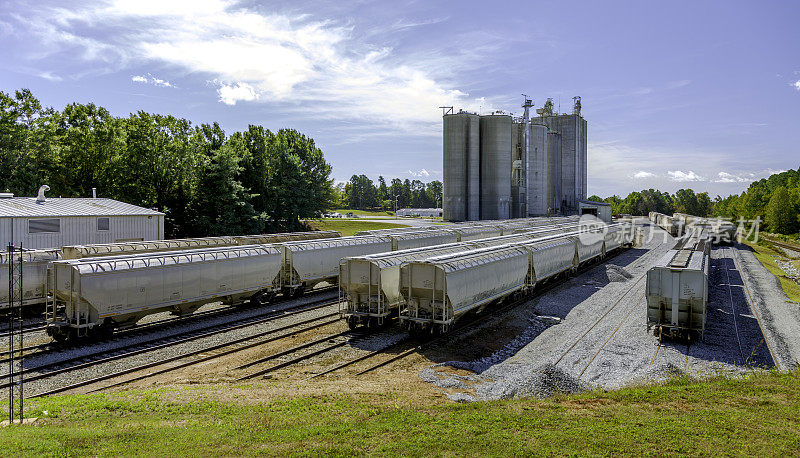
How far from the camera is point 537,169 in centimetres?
9156

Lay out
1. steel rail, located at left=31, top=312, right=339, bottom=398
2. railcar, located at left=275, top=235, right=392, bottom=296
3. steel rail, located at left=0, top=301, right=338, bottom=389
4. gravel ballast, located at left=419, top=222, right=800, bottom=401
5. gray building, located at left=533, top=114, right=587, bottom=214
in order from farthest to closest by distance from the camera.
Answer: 1. gray building, located at left=533, top=114, right=587, bottom=214
2. railcar, located at left=275, top=235, right=392, bottom=296
3. steel rail, located at left=0, top=301, right=338, bottom=389
4. gravel ballast, located at left=419, top=222, right=800, bottom=401
5. steel rail, located at left=31, top=312, right=339, bottom=398

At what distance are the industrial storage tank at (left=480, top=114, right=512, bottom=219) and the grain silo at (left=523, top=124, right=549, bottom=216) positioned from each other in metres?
8.65

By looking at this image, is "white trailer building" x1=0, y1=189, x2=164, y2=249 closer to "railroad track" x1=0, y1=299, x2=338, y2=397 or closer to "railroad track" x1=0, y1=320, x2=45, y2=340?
"railroad track" x1=0, y1=320, x2=45, y2=340

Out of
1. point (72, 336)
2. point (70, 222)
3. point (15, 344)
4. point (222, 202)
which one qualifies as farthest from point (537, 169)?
point (15, 344)

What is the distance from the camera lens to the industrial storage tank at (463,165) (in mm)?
82875

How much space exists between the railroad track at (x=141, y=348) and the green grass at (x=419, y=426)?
341cm

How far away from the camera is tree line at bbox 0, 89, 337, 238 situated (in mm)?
48688

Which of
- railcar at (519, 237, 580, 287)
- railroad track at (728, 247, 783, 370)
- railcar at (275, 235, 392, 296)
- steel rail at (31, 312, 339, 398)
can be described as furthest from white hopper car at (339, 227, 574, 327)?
railroad track at (728, 247, 783, 370)

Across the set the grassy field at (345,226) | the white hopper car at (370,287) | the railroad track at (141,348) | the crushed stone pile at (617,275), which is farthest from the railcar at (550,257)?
the grassy field at (345,226)

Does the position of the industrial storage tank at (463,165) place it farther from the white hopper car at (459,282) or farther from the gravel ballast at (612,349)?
the white hopper car at (459,282)

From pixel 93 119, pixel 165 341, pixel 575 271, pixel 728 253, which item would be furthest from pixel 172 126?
pixel 728 253

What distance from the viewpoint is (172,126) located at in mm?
59531

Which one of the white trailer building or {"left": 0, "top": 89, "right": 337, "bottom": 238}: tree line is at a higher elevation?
{"left": 0, "top": 89, "right": 337, "bottom": 238}: tree line

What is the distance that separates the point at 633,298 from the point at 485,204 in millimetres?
53959
